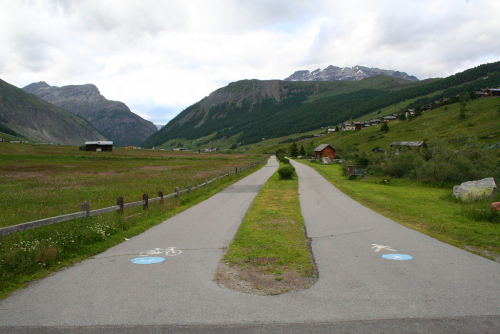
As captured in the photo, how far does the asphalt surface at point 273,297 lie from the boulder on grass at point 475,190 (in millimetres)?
9170

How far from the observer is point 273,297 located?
519cm

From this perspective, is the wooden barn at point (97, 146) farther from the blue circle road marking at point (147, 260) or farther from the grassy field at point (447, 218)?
the blue circle road marking at point (147, 260)

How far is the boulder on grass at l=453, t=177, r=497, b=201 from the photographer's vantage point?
15281mm

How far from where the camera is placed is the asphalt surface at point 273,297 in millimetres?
4285

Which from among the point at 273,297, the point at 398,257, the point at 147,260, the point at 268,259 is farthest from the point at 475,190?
the point at 147,260

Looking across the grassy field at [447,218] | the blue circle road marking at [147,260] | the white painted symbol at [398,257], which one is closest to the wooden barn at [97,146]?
the grassy field at [447,218]

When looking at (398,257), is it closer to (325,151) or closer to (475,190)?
(475,190)

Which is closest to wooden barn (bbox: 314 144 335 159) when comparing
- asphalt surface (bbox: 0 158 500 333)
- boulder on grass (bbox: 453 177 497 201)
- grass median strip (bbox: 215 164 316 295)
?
boulder on grass (bbox: 453 177 497 201)

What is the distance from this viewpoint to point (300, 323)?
14.2 ft

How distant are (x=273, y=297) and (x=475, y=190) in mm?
15212

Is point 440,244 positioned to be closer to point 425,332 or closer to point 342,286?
point 342,286

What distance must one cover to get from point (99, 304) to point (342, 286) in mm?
4087

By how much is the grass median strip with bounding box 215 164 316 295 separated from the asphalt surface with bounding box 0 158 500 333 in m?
0.30

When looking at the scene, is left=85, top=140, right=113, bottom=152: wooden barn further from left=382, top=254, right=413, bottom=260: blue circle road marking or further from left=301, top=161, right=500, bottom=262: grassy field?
left=382, top=254, right=413, bottom=260: blue circle road marking
